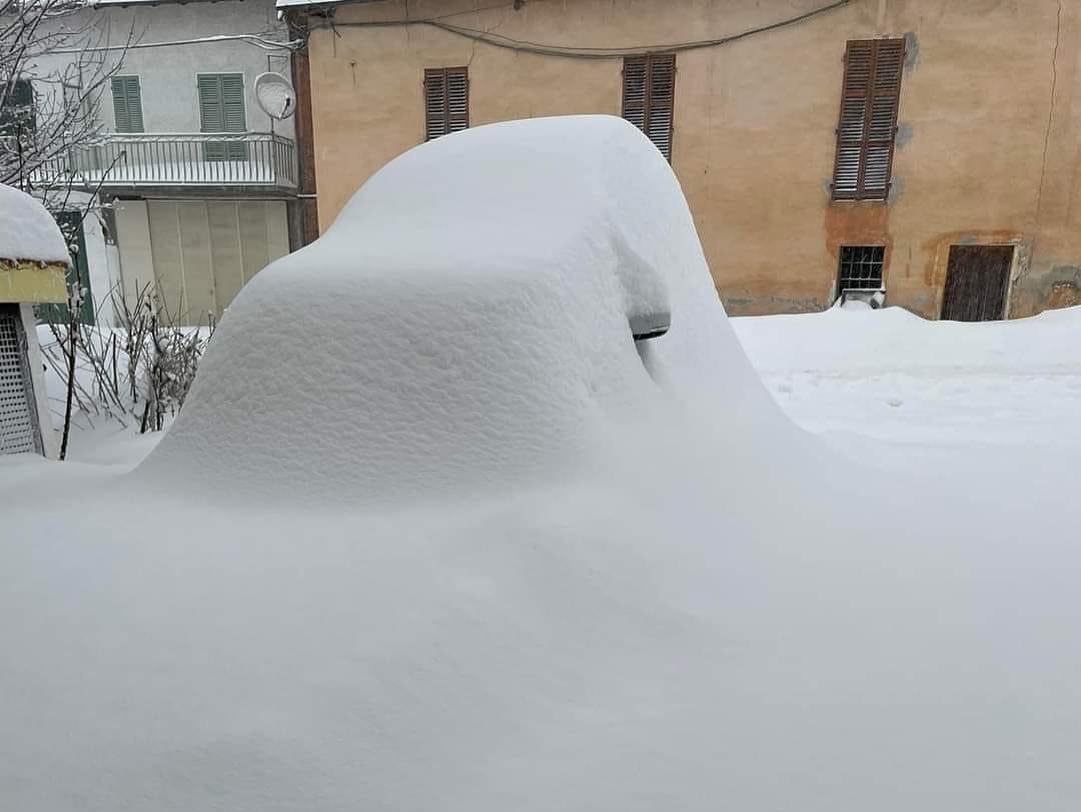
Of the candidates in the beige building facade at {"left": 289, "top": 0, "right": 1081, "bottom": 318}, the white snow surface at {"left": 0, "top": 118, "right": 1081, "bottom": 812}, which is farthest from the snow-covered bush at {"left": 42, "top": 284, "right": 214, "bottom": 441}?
the beige building facade at {"left": 289, "top": 0, "right": 1081, "bottom": 318}

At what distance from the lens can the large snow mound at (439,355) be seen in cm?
202

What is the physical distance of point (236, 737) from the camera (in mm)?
1300

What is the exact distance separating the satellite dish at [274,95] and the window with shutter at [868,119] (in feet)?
31.2

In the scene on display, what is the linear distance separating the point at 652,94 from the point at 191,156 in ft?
29.1

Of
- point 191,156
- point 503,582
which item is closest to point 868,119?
point 503,582

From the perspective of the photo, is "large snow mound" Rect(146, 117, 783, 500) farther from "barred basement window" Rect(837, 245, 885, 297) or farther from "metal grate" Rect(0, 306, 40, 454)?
"barred basement window" Rect(837, 245, 885, 297)

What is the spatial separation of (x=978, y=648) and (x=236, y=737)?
1.68 metres

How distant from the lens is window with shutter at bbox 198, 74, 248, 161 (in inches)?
545

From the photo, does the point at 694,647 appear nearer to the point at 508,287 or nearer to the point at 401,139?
the point at 508,287

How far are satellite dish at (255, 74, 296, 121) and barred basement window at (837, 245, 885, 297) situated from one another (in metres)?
10.1

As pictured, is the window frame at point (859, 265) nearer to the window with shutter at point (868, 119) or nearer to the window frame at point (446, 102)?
the window with shutter at point (868, 119)

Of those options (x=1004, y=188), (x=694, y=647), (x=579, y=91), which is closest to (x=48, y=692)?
(x=694, y=647)

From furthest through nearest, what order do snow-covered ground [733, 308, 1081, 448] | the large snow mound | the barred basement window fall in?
the barred basement window → snow-covered ground [733, 308, 1081, 448] → the large snow mound

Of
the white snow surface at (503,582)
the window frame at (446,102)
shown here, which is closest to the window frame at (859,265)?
the window frame at (446,102)
